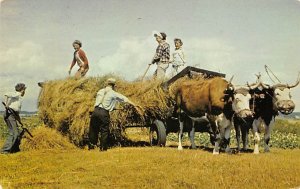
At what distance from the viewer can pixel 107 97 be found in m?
10.2

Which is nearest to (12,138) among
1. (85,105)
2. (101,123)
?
(85,105)

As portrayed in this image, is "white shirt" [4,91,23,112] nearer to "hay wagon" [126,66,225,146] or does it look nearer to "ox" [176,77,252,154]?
"hay wagon" [126,66,225,146]

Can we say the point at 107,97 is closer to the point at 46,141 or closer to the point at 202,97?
the point at 46,141

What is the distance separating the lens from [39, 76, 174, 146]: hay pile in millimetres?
10702

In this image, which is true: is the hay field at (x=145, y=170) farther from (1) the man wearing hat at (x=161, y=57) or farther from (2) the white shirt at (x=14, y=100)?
(1) the man wearing hat at (x=161, y=57)

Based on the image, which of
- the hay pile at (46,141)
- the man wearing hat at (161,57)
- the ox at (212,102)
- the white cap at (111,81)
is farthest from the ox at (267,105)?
the hay pile at (46,141)

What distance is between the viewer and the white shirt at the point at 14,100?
10617mm

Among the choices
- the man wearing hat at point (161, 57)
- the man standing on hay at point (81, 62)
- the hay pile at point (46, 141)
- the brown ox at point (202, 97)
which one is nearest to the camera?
the brown ox at point (202, 97)

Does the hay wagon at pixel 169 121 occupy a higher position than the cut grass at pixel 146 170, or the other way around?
the hay wagon at pixel 169 121

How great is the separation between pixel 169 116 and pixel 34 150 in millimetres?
3327

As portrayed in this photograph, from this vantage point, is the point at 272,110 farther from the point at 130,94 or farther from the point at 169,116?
the point at 130,94

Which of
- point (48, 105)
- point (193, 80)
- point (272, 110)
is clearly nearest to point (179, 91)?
point (193, 80)

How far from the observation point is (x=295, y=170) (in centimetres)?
857

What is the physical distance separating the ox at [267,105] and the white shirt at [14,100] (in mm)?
5134
